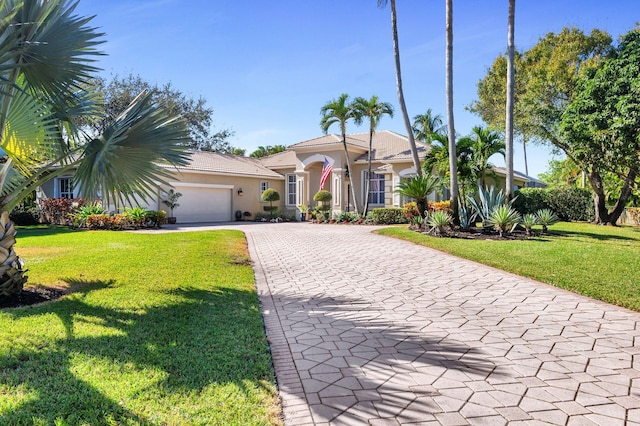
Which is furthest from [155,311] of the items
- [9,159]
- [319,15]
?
[319,15]

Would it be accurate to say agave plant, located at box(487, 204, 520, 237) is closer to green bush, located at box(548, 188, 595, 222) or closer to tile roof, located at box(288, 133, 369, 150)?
green bush, located at box(548, 188, 595, 222)

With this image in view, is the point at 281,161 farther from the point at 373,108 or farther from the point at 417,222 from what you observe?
the point at 417,222

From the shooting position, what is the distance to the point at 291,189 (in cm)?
3006

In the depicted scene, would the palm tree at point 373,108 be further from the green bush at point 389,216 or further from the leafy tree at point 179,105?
the leafy tree at point 179,105

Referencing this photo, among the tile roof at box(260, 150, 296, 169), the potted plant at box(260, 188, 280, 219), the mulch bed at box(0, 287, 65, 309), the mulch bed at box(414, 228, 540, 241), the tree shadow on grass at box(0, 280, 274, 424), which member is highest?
the tile roof at box(260, 150, 296, 169)

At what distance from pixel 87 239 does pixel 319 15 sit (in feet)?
41.0

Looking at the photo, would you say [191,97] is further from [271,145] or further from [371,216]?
[371,216]

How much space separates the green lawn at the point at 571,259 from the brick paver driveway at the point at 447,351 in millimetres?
647

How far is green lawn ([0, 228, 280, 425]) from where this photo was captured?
3.16 meters

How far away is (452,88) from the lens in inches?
617

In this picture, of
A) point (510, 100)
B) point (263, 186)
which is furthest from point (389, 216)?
point (263, 186)

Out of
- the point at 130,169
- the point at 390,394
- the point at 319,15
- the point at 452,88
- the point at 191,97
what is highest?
the point at 191,97

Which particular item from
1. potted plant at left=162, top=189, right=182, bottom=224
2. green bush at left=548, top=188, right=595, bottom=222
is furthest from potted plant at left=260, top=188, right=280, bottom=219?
green bush at left=548, top=188, right=595, bottom=222

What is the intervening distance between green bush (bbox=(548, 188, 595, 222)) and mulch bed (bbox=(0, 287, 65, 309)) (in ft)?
83.9
